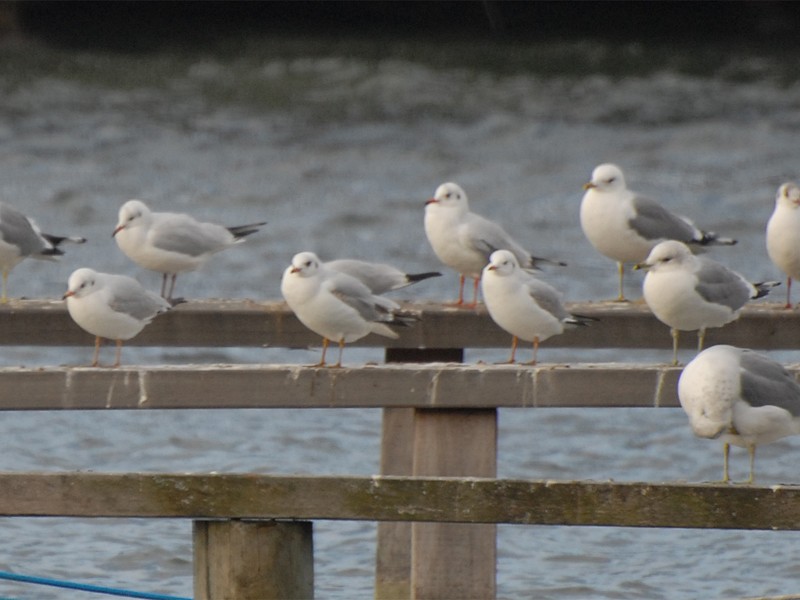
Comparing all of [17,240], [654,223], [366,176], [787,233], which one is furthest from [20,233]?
[366,176]

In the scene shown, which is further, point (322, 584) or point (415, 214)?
point (415, 214)

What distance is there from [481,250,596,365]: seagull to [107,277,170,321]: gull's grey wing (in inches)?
49.0

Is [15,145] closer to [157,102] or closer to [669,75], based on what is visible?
[157,102]

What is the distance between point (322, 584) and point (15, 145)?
13077 millimetres

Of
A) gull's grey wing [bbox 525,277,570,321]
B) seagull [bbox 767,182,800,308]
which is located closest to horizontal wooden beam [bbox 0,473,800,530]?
gull's grey wing [bbox 525,277,570,321]

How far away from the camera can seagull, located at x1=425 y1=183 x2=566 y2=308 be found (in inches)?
302

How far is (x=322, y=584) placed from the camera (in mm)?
8695

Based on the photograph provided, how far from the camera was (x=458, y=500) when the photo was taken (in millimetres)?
4293

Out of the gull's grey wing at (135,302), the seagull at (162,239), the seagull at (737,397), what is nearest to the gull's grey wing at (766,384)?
the seagull at (737,397)

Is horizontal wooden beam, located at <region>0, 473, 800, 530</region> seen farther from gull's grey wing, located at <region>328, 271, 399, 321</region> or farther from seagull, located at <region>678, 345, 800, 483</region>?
gull's grey wing, located at <region>328, 271, 399, 321</region>

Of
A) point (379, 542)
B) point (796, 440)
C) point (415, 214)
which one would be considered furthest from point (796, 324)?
point (415, 214)

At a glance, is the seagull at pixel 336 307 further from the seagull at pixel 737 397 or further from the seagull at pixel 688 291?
the seagull at pixel 737 397

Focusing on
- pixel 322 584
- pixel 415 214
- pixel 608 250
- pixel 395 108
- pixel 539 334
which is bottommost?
pixel 322 584

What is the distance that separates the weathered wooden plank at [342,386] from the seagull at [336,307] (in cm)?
66
